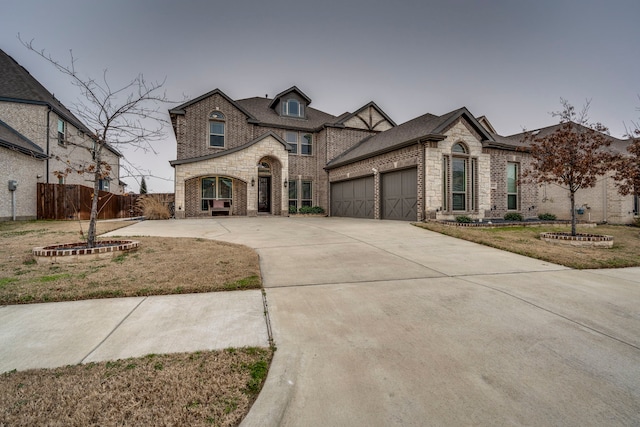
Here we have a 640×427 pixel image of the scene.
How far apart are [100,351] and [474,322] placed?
11.0ft

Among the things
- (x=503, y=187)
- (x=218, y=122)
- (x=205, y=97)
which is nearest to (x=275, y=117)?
(x=218, y=122)

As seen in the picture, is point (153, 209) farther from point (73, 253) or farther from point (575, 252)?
point (575, 252)

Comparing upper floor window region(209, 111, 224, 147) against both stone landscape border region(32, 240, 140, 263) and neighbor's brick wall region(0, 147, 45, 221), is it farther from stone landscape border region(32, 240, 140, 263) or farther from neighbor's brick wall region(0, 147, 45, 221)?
stone landscape border region(32, 240, 140, 263)

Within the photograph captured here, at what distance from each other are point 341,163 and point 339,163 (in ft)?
0.60

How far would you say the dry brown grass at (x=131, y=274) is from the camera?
11.3ft

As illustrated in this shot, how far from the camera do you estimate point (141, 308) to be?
3039mm

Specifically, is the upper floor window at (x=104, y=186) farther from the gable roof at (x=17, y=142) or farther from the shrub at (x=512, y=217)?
Result: the shrub at (x=512, y=217)

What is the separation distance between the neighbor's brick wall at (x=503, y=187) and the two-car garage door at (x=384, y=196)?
3.97m

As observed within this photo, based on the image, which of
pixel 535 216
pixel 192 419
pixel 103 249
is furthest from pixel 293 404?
pixel 535 216

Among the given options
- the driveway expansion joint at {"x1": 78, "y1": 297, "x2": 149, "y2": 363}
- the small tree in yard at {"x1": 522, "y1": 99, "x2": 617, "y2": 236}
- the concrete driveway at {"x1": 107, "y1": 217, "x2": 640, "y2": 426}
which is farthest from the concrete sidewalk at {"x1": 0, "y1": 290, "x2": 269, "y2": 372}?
the small tree in yard at {"x1": 522, "y1": 99, "x2": 617, "y2": 236}

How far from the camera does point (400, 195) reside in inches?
518

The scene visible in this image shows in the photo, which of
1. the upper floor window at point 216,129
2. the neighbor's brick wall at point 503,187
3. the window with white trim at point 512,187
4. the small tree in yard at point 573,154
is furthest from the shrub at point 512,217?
the upper floor window at point 216,129

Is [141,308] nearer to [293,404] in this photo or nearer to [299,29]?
[293,404]

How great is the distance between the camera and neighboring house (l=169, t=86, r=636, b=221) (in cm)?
1219
